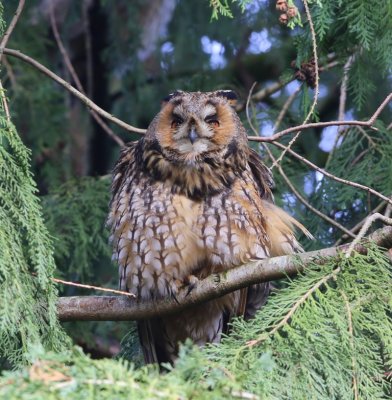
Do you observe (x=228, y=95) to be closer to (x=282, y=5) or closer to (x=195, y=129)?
(x=195, y=129)

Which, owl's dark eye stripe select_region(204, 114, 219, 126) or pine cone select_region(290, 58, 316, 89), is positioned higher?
pine cone select_region(290, 58, 316, 89)

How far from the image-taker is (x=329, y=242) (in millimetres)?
4051

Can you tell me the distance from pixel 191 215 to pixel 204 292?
15.7 inches

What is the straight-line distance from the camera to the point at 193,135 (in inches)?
140

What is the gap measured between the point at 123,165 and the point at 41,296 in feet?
4.01

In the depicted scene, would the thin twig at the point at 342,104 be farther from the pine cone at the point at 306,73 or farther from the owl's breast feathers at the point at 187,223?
the owl's breast feathers at the point at 187,223

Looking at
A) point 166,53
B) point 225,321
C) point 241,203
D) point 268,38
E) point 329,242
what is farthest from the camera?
point 166,53

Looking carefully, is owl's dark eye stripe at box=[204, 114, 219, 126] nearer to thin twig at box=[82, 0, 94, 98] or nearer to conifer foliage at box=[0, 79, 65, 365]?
conifer foliage at box=[0, 79, 65, 365]

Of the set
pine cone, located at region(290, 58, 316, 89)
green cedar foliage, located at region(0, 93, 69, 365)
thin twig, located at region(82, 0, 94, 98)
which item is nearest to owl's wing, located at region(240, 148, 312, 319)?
pine cone, located at region(290, 58, 316, 89)

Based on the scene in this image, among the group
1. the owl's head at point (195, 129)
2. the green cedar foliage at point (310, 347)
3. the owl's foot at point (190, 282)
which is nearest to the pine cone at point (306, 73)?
the owl's head at point (195, 129)

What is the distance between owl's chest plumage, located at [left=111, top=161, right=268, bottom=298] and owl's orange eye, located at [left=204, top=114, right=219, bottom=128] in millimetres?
303

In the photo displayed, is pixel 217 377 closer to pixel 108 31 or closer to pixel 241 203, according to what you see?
pixel 241 203

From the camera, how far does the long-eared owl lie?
3428 mm

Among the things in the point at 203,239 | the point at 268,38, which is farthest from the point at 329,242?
the point at 268,38
